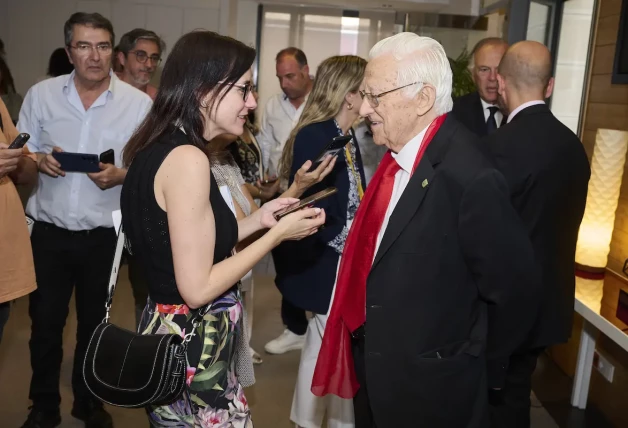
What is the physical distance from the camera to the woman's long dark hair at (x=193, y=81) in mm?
1692

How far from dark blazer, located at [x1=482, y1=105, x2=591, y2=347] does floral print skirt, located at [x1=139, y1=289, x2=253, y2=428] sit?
1.29 m

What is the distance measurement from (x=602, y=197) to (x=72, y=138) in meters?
2.55

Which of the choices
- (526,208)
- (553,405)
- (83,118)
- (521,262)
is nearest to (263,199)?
(83,118)

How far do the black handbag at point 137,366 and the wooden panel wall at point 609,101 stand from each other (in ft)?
8.09

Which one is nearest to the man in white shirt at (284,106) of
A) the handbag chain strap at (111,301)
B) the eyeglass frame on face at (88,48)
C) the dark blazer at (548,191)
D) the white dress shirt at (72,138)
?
the white dress shirt at (72,138)

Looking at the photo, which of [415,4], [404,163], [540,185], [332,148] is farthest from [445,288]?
[415,4]

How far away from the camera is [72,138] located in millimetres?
2934

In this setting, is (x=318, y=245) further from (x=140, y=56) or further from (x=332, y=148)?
(x=140, y=56)

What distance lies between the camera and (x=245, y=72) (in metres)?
1.74

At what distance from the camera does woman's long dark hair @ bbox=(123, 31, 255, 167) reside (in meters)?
1.69

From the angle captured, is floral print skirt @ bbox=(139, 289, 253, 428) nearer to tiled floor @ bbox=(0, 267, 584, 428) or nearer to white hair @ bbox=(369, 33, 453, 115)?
white hair @ bbox=(369, 33, 453, 115)

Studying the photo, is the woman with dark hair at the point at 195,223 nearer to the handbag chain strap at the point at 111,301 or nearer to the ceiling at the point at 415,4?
the handbag chain strap at the point at 111,301

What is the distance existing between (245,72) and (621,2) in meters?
2.48

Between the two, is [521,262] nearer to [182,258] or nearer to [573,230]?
[182,258]
